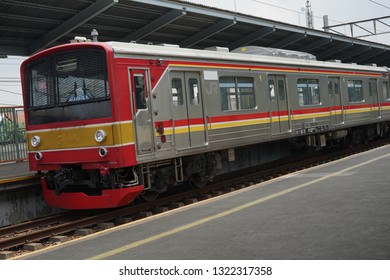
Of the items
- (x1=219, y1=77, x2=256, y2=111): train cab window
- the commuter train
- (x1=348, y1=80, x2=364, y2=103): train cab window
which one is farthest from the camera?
(x1=348, y1=80, x2=364, y2=103): train cab window

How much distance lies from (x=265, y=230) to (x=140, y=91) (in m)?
4.11

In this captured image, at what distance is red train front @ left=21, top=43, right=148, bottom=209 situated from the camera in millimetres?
8641

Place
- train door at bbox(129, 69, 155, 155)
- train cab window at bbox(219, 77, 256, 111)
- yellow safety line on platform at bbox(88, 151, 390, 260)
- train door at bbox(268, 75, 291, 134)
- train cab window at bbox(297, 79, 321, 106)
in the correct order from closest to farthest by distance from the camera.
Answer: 1. yellow safety line on platform at bbox(88, 151, 390, 260)
2. train door at bbox(129, 69, 155, 155)
3. train cab window at bbox(219, 77, 256, 111)
4. train door at bbox(268, 75, 291, 134)
5. train cab window at bbox(297, 79, 321, 106)

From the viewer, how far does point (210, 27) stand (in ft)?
58.3

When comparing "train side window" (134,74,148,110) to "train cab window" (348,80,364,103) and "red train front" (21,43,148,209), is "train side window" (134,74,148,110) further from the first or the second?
"train cab window" (348,80,364,103)

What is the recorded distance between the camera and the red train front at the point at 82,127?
864 centimetres

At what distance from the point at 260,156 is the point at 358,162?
3.42 meters

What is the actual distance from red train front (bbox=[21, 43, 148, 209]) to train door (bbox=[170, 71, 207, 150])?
3.38 ft

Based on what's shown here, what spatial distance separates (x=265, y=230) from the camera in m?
6.20

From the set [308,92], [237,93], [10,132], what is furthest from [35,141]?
[308,92]

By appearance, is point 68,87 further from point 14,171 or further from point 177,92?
point 14,171

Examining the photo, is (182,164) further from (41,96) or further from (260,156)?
(260,156)

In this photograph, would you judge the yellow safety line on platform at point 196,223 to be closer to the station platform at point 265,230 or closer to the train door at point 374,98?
the station platform at point 265,230

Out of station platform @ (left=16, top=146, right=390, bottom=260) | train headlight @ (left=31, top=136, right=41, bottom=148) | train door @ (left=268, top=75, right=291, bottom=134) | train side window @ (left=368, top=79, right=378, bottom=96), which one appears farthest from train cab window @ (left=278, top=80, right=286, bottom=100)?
train side window @ (left=368, top=79, right=378, bottom=96)
